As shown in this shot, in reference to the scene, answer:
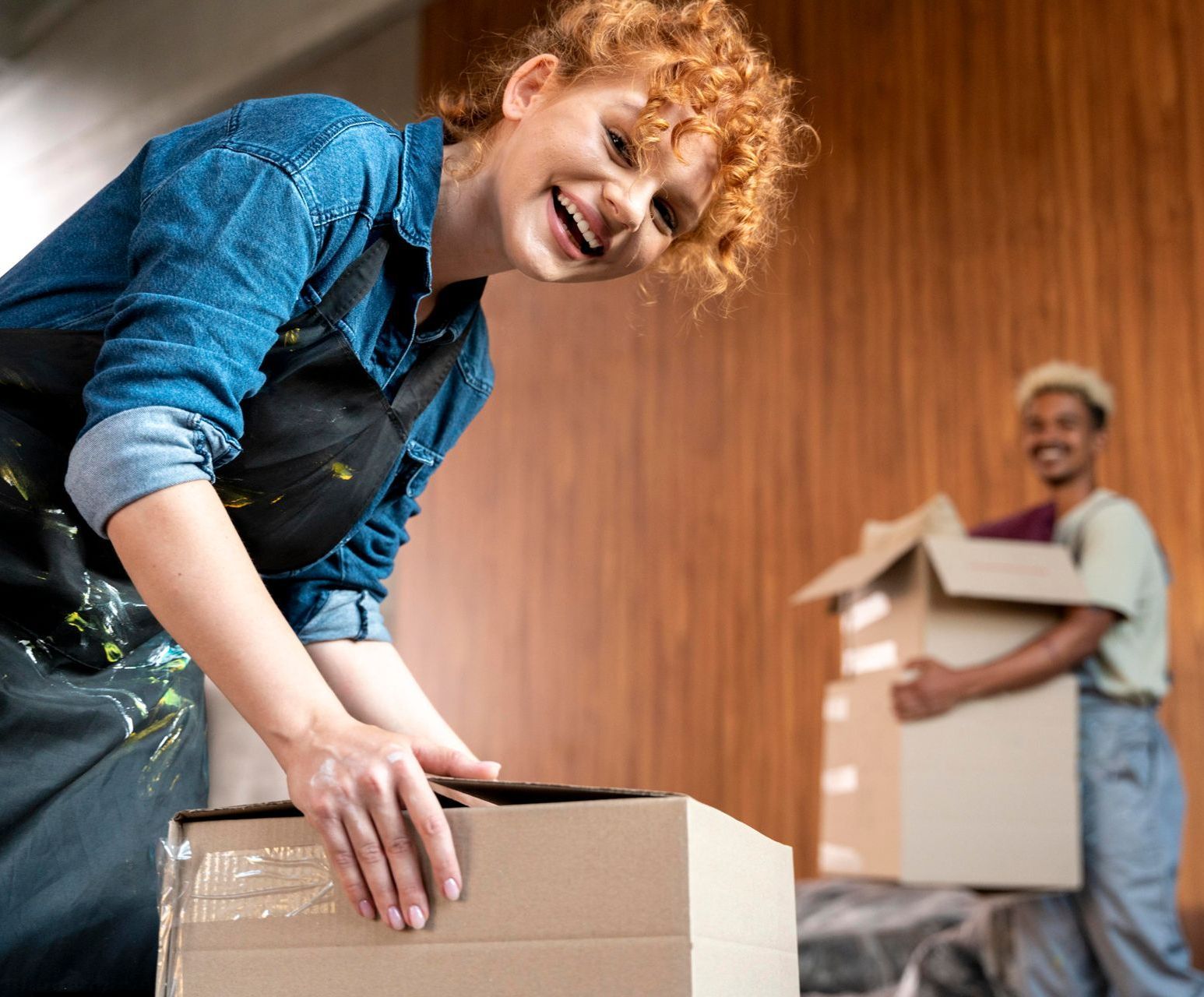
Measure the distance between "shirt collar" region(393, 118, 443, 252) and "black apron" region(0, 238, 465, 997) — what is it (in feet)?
0.07

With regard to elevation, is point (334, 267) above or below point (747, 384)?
below

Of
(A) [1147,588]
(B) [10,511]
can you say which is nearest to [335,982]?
(B) [10,511]

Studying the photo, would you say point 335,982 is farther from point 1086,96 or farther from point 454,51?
point 454,51

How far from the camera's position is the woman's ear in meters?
1.02

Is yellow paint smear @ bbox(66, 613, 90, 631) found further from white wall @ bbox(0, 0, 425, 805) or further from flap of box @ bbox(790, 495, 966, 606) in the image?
white wall @ bbox(0, 0, 425, 805)

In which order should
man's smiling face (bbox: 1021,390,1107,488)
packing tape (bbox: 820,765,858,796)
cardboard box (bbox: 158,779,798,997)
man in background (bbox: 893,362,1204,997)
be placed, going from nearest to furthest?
cardboard box (bbox: 158,779,798,997) < man in background (bbox: 893,362,1204,997) < packing tape (bbox: 820,765,858,796) < man's smiling face (bbox: 1021,390,1107,488)

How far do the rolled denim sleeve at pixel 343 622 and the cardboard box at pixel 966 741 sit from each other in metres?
1.61

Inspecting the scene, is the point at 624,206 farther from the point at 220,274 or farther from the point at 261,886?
the point at 261,886

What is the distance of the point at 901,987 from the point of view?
3.08 metres

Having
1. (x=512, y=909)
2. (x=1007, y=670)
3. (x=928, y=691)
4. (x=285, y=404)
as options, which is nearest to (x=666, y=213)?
(x=285, y=404)

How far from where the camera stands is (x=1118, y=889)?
264 cm

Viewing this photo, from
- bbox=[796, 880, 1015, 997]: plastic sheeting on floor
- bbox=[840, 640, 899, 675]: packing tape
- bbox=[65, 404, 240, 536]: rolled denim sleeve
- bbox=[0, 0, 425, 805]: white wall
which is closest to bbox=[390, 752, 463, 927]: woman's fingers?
bbox=[65, 404, 240, 536]: rolled denim sleeve

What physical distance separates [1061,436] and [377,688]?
2474mm

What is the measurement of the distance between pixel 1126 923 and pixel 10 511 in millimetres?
2470
